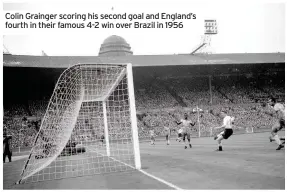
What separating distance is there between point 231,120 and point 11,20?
8.16 m

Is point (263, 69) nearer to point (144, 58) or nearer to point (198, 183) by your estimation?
point (144, 58)

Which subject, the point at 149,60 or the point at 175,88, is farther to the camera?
the point at 175,88

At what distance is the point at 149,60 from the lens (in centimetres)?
3684

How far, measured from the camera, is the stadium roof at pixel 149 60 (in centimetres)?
3149

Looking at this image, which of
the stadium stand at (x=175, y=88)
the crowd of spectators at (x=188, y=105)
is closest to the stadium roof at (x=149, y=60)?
the stadium stand at (x=175, y=88)

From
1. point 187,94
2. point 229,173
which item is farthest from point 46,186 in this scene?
point 187,94

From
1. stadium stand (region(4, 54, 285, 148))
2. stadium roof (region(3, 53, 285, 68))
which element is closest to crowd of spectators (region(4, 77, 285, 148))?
stadium stand (region(4, 54, 285, 148))

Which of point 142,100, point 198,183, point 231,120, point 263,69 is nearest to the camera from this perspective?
point 198,183

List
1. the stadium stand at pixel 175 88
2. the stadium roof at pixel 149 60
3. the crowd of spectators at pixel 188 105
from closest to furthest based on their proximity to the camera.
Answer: the crowd of spectators at pixel 188 105 < the stadium roof at pixel 149 60 < the stadium stand at pixel 175 88

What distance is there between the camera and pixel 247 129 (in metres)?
30.4

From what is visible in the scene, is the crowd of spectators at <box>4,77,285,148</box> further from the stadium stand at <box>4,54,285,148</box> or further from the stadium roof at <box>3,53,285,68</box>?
the stadium roof at <box>3,53,285,68</box>

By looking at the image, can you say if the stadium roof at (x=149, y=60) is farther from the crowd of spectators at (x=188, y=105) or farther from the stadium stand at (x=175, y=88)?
the crowd of spectators at (x=188, y=105)

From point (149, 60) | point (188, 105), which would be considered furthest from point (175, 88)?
point (149, 60)

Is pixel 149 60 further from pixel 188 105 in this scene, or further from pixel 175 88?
pixel 188 105
